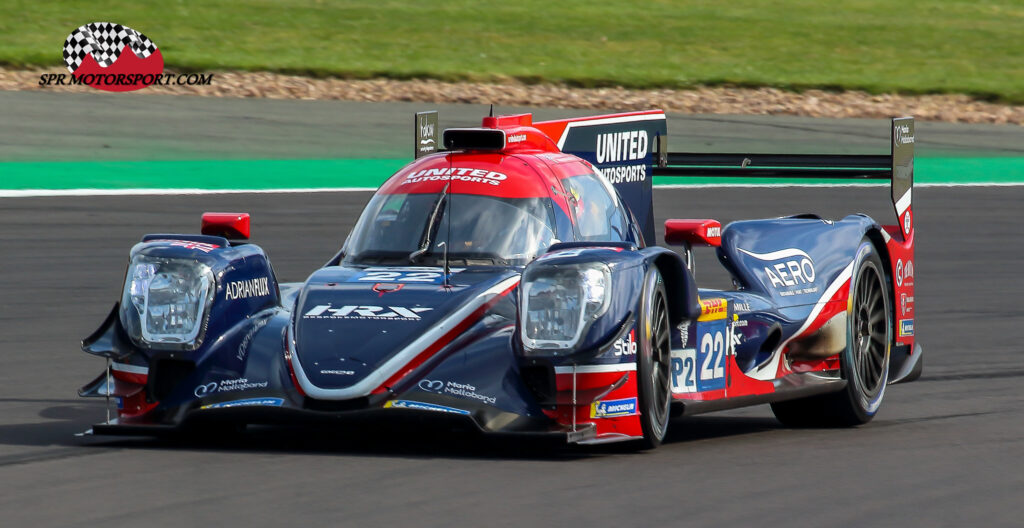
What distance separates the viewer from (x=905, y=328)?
9.30 metres

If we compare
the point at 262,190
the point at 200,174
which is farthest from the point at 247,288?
the point at 200,174

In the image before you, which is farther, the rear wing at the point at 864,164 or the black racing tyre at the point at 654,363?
the rear wing at the point at 864,164

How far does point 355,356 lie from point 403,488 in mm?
815

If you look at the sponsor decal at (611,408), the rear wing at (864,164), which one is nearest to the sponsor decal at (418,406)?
the sponsor decal at (611,408)

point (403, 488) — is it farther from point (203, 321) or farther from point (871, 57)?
point (871, 57)

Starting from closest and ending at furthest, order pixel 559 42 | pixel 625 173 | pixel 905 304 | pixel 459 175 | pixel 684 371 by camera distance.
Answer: pixel 684 371 → pixel 459 175 → pixel 905 304 → pixel 625 173 → pixel 559 42

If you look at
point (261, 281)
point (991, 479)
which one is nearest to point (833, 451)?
point (991, 479)

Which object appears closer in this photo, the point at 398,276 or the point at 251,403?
the point at 251,403

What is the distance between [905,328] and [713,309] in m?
2.11

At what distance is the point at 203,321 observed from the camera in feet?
23.1

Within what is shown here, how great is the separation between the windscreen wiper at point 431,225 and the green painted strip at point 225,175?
38.7 ft

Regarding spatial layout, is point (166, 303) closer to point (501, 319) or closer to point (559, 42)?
point (501, 319)

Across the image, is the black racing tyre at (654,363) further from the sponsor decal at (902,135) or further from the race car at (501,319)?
the sponsor decal at (902,135)

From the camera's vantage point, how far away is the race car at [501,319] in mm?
6676
